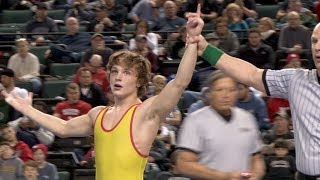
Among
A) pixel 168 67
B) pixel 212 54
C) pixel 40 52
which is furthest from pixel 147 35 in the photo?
pixel 212 54

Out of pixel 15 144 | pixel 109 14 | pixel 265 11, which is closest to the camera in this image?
pixel 15 144

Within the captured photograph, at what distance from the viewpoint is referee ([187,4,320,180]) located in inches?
205

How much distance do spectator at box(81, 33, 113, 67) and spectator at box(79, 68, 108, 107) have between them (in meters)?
1.08

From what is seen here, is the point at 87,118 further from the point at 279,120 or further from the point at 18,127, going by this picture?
the point at 18,127

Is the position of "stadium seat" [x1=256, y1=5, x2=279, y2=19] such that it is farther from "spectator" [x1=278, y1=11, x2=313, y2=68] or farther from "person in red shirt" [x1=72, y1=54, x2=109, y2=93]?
"person in red shirt" [x1=72, y1=54, x2=109, y2=93]

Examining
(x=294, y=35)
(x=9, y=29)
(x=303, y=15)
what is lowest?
(x=9, y=29)

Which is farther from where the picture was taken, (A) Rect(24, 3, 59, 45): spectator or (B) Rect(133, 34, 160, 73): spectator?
(A) Rect(24, 3, 59, 45): spectator

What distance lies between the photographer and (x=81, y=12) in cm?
1638

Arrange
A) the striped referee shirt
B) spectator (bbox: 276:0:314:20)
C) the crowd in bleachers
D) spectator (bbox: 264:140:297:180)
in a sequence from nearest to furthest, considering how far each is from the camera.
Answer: the striped referee shirt
spectator (bbox: 264:140:297:180)
the crowd in bleachers
spectator (bbox: 276:0:314:20)

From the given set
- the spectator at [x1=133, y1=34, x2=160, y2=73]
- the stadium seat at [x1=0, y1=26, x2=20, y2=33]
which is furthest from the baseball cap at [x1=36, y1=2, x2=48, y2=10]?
the spectator at [x1=133, y1=34, x2=160, y2=73]

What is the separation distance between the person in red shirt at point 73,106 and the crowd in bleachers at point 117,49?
0.5 inches

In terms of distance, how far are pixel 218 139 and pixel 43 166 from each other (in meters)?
4.67

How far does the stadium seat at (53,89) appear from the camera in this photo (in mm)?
13720

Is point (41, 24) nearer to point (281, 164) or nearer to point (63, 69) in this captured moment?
point (63, 69)
